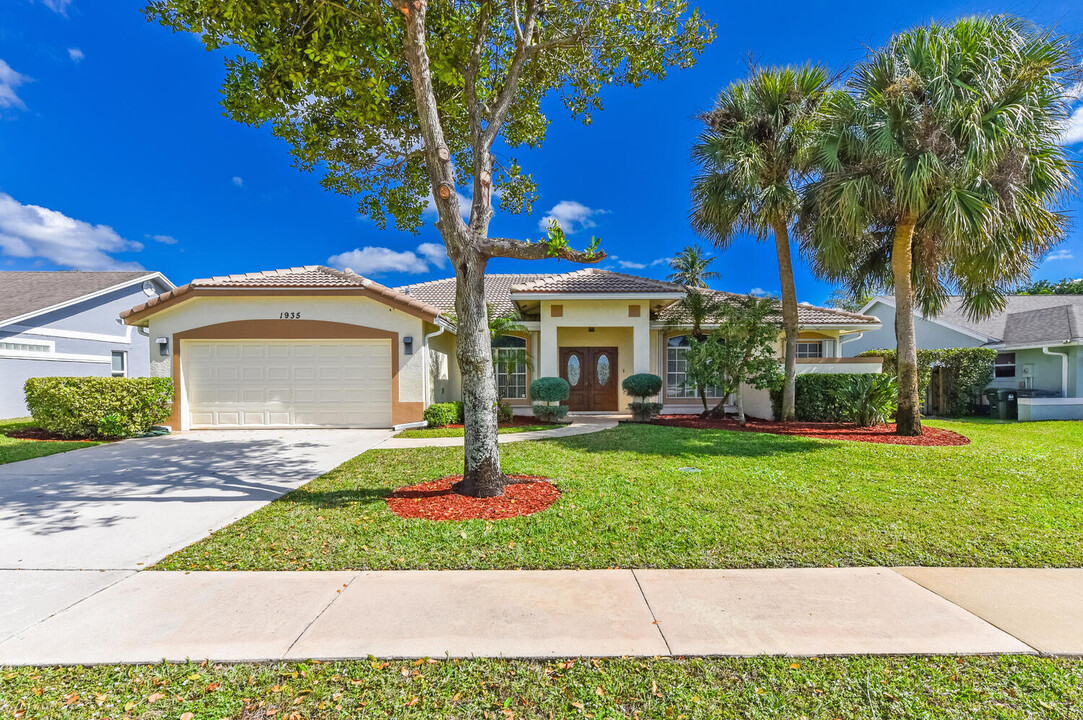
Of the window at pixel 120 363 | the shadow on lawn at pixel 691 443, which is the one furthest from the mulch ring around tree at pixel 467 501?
the window at pixel 120 363

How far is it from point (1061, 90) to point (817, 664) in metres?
12.7

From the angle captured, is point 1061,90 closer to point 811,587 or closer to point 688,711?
point 811,587

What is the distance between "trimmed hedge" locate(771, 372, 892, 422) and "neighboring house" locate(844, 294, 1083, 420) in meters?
3.82

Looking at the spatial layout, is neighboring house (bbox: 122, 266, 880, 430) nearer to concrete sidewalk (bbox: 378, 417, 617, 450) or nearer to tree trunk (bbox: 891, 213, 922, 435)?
concrete sidewalk (bbox: 378, 417, 617, 450)

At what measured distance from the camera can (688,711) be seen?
2287mm

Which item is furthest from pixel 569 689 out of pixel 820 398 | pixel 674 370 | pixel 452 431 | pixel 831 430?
pixel 674 370

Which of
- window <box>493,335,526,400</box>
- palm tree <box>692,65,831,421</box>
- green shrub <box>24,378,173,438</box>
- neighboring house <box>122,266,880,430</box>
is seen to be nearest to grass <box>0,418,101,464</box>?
green shrub <box>24,378,173,438</box>

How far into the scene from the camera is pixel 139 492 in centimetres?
625

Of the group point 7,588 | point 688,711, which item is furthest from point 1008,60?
point 7,588

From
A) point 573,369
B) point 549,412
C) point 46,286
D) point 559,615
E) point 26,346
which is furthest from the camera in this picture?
point 46,286

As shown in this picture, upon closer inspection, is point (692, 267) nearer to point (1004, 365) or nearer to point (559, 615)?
point (1004, 365)

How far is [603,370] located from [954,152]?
32.9 feet

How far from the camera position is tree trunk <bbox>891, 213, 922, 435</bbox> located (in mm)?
10000

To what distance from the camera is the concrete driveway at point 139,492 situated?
14.3ft
